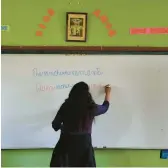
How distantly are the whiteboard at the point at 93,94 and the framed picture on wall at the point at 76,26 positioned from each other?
0.16 meters

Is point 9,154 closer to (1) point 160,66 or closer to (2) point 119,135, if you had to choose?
(2) point 119,135

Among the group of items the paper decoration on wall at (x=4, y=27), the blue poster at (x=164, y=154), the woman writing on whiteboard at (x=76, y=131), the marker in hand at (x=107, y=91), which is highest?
the paper decoration on wall at (x=4, y=27)

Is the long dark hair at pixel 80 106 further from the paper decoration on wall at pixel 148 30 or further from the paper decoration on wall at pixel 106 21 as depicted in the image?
the paper decoration on wall at pixel 148 30

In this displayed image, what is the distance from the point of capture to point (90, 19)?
202 cm

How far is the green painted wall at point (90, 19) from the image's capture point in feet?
6.57

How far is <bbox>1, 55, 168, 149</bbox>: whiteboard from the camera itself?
2.01m

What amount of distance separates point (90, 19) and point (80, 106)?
27.0 inches

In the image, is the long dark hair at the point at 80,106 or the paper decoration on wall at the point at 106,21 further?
the paper decoration on wall at the point at 106,21

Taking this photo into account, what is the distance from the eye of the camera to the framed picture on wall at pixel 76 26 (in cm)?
200

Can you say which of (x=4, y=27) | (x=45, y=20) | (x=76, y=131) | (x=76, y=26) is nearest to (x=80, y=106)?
(x=76, y=131)

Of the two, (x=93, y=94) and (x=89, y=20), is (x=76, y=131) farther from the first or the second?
(x=89, y=20)

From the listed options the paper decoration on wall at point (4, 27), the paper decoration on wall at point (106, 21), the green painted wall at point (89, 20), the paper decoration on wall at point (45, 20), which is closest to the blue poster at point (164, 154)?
the green painted wall at point (89, 20)

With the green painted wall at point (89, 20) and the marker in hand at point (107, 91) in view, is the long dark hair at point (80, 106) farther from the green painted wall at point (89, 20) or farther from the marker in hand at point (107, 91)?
the green painted wall at point (89, 20)

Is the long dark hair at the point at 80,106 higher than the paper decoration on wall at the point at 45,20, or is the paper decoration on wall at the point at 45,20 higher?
the paper decoration on wall at the point at 45,20
